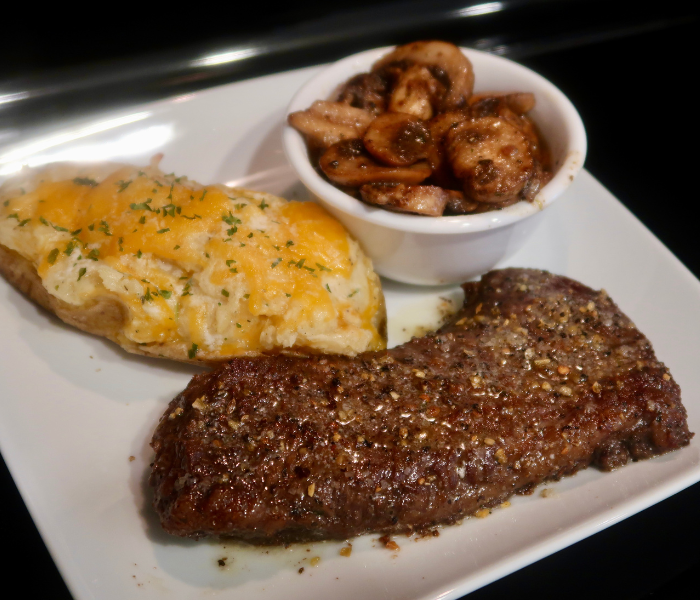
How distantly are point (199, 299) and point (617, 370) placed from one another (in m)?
2.12

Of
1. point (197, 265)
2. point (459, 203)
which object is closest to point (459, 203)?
point (459, 203)

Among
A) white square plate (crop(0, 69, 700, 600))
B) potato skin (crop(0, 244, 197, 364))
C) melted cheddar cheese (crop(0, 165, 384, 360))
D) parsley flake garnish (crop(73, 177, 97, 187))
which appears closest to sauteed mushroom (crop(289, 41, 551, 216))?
melted cheddar cheese (crop(0, 165, 384, 360))

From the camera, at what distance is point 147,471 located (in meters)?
2.69

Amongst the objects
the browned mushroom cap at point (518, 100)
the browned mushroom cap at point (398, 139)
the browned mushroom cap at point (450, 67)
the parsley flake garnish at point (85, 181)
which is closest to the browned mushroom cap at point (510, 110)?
the browned mushroom cap at point (518, 100)

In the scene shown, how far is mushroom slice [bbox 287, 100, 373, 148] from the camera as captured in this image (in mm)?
3289

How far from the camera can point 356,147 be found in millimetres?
3195

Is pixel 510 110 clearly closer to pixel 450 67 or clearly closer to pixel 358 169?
pixel 450 67

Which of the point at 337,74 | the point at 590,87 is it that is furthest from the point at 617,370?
the point at 590,87

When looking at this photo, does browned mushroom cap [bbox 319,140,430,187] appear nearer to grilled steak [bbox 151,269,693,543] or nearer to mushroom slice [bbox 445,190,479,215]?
mushroom slice [bbox 445,190,479,215]

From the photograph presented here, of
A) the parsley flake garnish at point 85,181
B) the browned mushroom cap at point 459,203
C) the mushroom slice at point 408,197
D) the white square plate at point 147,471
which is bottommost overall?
the white square plate at point 147,471

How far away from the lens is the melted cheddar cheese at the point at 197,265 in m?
2.87

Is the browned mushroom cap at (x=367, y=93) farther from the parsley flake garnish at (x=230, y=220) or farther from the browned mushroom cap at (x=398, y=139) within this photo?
the parsley flake garnish at (x=230, y=220)

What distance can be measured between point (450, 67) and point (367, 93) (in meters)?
0.53

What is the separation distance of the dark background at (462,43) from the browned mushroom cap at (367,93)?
2026 millimetres
